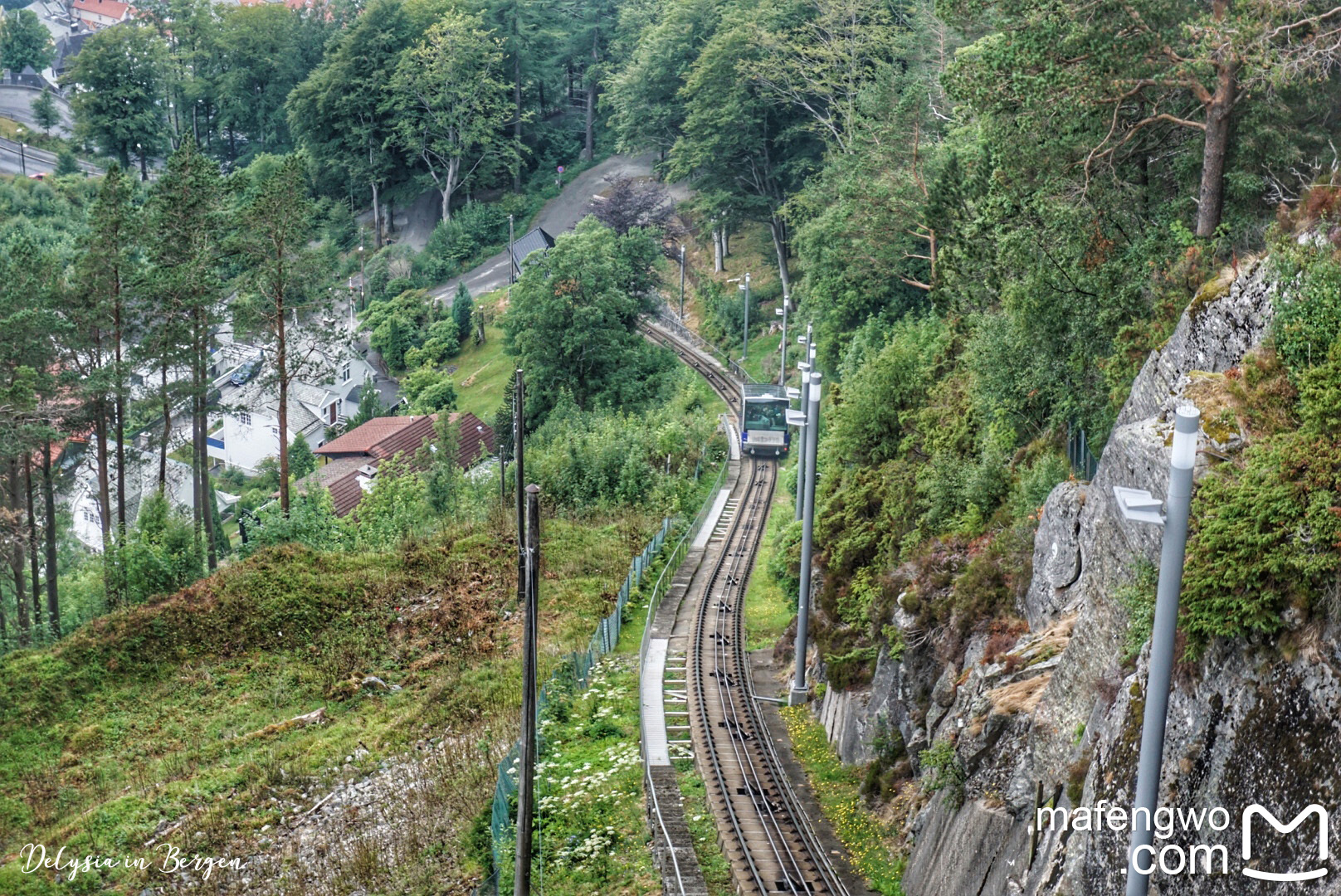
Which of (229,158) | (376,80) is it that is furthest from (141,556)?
(229,158)

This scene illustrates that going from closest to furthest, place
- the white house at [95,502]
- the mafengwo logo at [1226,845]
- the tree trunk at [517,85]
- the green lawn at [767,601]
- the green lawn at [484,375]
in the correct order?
the mafengwo logo at [1226,845] < the green lawn at [767,601] < the white house at [95,502] < the green lawn at [484,375] < the tree trunk at [517,85]

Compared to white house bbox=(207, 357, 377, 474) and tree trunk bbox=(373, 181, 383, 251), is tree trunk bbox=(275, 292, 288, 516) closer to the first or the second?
white house bbox=(207, 357, 377, 474)

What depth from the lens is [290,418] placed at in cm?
6938

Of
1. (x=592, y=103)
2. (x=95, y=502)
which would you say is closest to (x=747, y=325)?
(x=95, y=502)

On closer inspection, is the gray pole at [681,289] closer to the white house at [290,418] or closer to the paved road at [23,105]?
the white house at [290,418]

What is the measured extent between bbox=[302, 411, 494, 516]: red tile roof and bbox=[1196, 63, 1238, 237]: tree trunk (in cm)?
3854

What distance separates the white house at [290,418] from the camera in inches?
2621

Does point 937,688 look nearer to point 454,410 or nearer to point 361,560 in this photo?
point 361,560

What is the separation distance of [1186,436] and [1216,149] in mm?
12621

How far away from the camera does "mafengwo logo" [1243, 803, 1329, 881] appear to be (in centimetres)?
1048

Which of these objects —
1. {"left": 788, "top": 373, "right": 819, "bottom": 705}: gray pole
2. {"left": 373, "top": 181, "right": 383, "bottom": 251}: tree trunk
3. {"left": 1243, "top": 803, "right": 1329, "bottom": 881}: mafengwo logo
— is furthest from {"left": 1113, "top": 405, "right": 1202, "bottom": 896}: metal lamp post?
{"left": 373, "top": 181, "right": 383, "bottom": 251}: tree trunk

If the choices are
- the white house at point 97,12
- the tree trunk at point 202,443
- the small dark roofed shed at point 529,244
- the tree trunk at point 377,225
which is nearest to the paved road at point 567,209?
the small dark roofed shed at point 529,244

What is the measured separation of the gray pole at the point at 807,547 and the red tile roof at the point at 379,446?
29.6 metres

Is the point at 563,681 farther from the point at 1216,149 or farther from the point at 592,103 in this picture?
the point at 592,103
